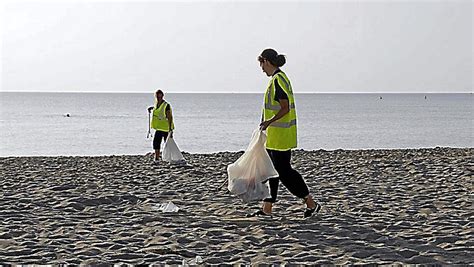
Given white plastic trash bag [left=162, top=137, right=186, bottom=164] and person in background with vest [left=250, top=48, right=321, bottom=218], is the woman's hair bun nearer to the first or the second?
person in background with vest [left=250, top=48, right=321, bottom=218]

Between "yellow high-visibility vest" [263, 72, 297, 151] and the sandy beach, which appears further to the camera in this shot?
"yellow high-visibility vest" [263, 72, 297, 151]

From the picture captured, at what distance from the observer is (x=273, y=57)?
23.7ft

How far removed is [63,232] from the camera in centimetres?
664

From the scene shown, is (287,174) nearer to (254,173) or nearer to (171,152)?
(254,173)

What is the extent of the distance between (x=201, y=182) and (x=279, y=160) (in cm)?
373

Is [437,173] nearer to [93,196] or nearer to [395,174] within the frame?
[395,174]

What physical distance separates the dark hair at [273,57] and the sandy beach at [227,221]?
4.86 ft

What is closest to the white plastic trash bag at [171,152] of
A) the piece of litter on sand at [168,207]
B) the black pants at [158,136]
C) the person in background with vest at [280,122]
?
the black pants at [158,136]

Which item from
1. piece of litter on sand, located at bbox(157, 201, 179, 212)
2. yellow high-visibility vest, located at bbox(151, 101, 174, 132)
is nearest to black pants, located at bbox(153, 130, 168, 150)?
yellow high-visibility vest, located at bbox(151, 101, 174, 132)

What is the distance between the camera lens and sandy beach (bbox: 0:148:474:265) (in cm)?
571

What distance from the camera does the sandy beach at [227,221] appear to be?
5715 mm

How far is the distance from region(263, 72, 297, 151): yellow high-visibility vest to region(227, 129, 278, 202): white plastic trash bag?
294 mm

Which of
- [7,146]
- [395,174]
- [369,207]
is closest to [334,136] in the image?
[7,146]

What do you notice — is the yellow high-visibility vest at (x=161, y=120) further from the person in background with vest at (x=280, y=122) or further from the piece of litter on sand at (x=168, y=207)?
the person in background with vest at (x=280, y=122)
